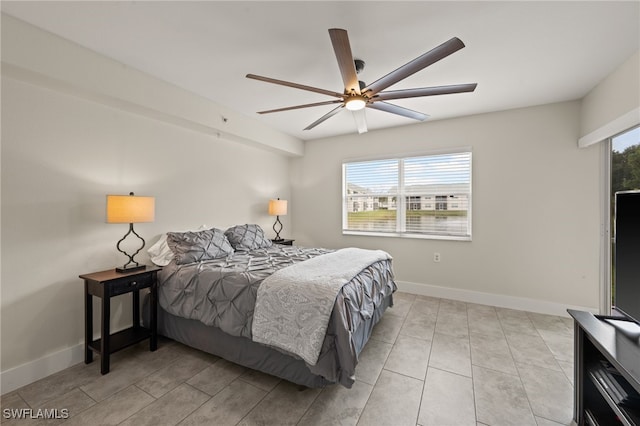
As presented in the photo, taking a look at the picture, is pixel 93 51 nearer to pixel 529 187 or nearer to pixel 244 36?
pixel 244 36

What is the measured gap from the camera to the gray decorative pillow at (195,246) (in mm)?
2686

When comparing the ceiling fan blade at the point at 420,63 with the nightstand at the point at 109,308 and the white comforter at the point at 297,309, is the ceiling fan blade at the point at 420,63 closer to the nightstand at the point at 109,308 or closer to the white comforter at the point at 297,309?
the white comforter at the point at 297,309

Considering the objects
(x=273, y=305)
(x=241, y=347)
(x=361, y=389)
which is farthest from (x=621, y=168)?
→ (x=241, y=347)

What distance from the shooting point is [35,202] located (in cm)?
209

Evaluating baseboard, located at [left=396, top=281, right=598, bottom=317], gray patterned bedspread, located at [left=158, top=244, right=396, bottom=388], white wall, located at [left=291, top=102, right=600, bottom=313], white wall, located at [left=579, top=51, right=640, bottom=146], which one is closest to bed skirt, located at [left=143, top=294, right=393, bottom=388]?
gray patterned bedspread, located at [left=158, top=244, right=396, bottom=388]

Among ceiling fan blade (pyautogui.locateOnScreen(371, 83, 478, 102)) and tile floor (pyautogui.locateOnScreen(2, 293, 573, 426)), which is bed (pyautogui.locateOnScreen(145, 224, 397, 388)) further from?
ceiling fan blade (pyautogui.locateOnScreen(371, 83, 478, 102))

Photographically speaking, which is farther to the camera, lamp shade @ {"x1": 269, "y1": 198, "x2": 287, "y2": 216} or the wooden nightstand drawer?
lamp shade @ {"x1": 269, "y1": 198, "x2": 287, "y2": 216}

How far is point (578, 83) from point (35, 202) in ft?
16.8

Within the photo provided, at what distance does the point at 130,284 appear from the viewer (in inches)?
90.0

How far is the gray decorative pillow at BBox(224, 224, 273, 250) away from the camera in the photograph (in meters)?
3.42

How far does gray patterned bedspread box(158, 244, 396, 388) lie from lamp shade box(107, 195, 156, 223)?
59 cm

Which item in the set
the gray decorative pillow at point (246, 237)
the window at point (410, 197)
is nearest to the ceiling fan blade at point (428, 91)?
the window at point (410, 197)

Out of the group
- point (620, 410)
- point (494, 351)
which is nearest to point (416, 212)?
point (494, 351)

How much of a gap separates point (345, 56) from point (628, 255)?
6.66 feet
